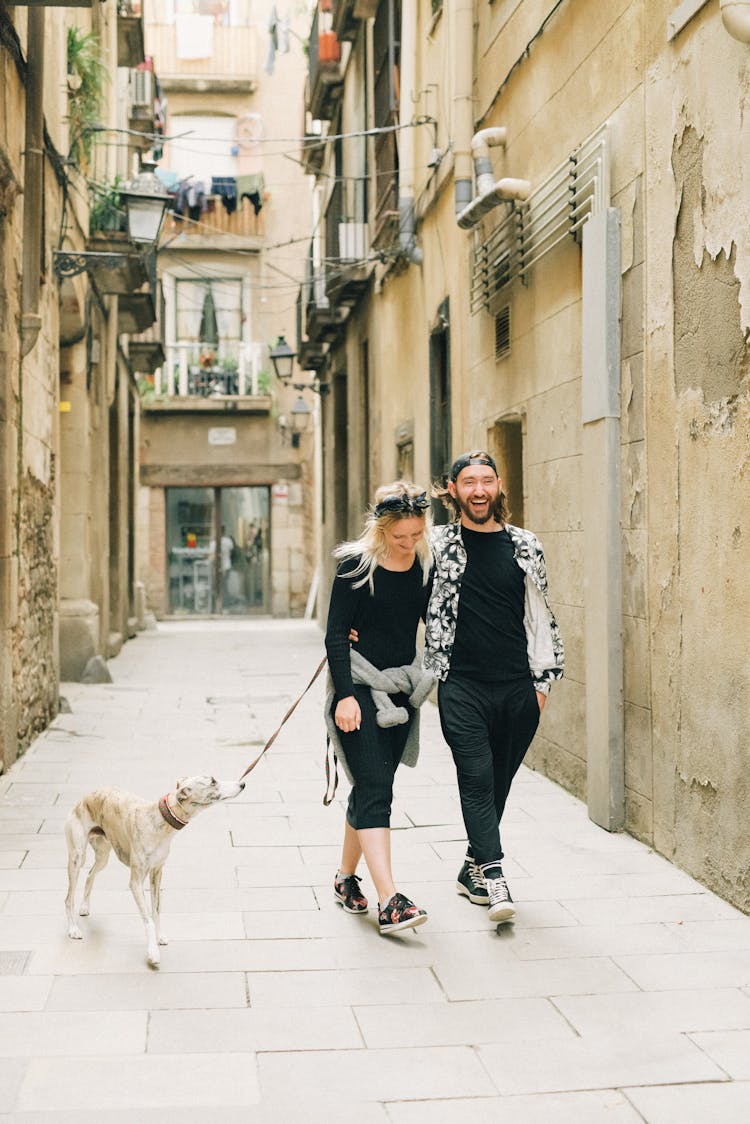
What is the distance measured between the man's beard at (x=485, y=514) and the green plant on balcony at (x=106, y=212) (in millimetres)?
9474

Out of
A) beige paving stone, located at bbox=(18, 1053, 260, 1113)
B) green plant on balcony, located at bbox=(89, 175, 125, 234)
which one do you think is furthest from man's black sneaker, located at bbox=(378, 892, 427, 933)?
green plant on balcony, located at bbox=(89, 175, 125, 234)

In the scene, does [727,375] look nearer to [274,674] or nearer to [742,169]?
[742,169]

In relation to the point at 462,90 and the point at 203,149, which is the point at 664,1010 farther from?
the point at 203,149

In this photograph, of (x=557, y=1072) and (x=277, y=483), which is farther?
(x=277, y=483)

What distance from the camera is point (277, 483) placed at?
96.7 feet

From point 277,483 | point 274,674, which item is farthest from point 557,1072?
point 277,483

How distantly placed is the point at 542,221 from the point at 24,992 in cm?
557

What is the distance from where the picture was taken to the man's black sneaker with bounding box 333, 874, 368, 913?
5398 mm

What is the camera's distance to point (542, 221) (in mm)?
8273

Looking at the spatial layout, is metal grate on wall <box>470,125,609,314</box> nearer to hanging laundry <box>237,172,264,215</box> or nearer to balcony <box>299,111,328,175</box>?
balcony <box>299,111,328,175</box>

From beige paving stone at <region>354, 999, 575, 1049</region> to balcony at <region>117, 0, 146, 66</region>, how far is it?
1470 cm

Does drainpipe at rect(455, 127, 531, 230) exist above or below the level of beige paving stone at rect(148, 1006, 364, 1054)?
above

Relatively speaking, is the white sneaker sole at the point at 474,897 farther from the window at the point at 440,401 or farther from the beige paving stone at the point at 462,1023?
the window at the point at 440,401

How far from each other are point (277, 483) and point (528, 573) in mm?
24412
